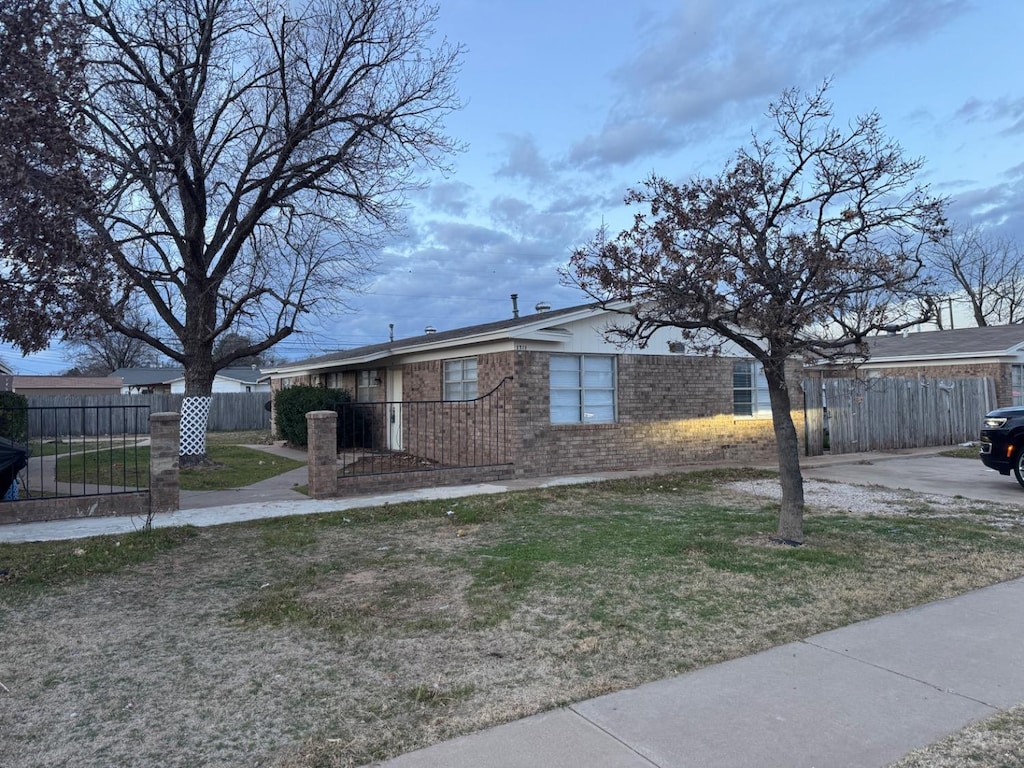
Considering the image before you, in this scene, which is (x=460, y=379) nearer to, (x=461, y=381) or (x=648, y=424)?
(x=461, y=381)

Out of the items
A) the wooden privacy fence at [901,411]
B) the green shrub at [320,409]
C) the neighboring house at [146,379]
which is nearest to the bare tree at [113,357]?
the neighboring house at [146,379]

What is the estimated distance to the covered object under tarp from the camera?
831 centimetres

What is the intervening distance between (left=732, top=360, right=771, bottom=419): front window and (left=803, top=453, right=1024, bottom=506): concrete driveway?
5.96 ft

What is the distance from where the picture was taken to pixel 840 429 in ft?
57.4

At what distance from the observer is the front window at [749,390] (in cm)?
1623

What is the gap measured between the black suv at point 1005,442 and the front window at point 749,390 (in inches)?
205

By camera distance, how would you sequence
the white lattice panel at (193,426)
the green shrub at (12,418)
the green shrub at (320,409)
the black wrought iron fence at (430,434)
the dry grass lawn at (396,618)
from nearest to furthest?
the dry grass lawn at (396,618)
the green shrub at (12,418)
the black wrought iron fence at (430,434)
the white lattice panel at (193,426)
the green shrub at (320,409)

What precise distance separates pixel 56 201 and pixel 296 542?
4.12m

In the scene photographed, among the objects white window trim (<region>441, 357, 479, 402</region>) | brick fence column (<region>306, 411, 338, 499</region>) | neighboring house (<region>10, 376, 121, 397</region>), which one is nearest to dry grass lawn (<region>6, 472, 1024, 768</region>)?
brick fence column (<region>306, 411, 338, 499</region>)

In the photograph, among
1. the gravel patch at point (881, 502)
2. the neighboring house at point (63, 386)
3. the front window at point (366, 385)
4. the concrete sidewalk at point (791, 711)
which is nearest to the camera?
the concrete sidewalk at point (791, 711)

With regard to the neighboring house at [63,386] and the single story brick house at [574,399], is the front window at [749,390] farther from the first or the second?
the neighboring house at [63,386]

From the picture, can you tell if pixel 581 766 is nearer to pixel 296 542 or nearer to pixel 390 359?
pixel 296 542

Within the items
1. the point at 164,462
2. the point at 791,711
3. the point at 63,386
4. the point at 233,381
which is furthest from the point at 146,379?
the point at 791,711

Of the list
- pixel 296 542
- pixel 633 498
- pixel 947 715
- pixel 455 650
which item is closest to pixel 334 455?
pixel 296 542
